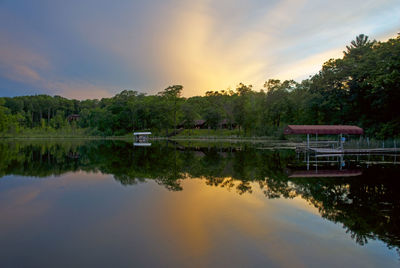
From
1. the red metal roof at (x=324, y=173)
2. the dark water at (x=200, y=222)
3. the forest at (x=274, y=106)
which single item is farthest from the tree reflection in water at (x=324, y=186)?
the forest at (x=274, y=106)

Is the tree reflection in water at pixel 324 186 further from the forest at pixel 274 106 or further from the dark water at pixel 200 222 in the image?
the forest at pixel 274 106

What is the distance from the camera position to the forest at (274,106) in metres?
34.7

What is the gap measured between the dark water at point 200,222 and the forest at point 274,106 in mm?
26496

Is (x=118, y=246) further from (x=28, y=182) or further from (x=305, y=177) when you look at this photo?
(x=305, y=177)

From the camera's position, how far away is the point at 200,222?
285 inches

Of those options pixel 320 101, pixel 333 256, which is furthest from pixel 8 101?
pixel 333 256

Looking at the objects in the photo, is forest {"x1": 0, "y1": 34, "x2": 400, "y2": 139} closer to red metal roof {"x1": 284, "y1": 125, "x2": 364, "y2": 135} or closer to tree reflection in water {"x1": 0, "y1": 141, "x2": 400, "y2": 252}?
red metal roof {"x1": 284, "y1": 125, "x2": 364, "y2": 135}

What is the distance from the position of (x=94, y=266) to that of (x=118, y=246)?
2.72 feet

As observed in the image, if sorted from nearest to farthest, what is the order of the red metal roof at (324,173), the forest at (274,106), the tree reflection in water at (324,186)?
the tree reflection in water at (324,186), the red metal roof at (324,173), the forest at (274,106)

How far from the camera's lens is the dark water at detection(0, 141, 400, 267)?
5.24m

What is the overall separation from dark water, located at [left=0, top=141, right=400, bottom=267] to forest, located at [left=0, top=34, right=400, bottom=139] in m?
26.5

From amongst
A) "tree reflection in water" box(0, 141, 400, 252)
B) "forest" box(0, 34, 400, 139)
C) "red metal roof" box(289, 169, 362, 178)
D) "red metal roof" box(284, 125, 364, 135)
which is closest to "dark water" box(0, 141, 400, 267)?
"tree reflection in water" box(0, 141, 400, 252)

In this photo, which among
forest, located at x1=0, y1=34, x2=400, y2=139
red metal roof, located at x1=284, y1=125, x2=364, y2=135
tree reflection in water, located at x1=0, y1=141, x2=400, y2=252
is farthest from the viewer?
forest, located at x1=0, y1=34, x2=400, y2=139

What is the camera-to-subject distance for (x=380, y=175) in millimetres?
13938
